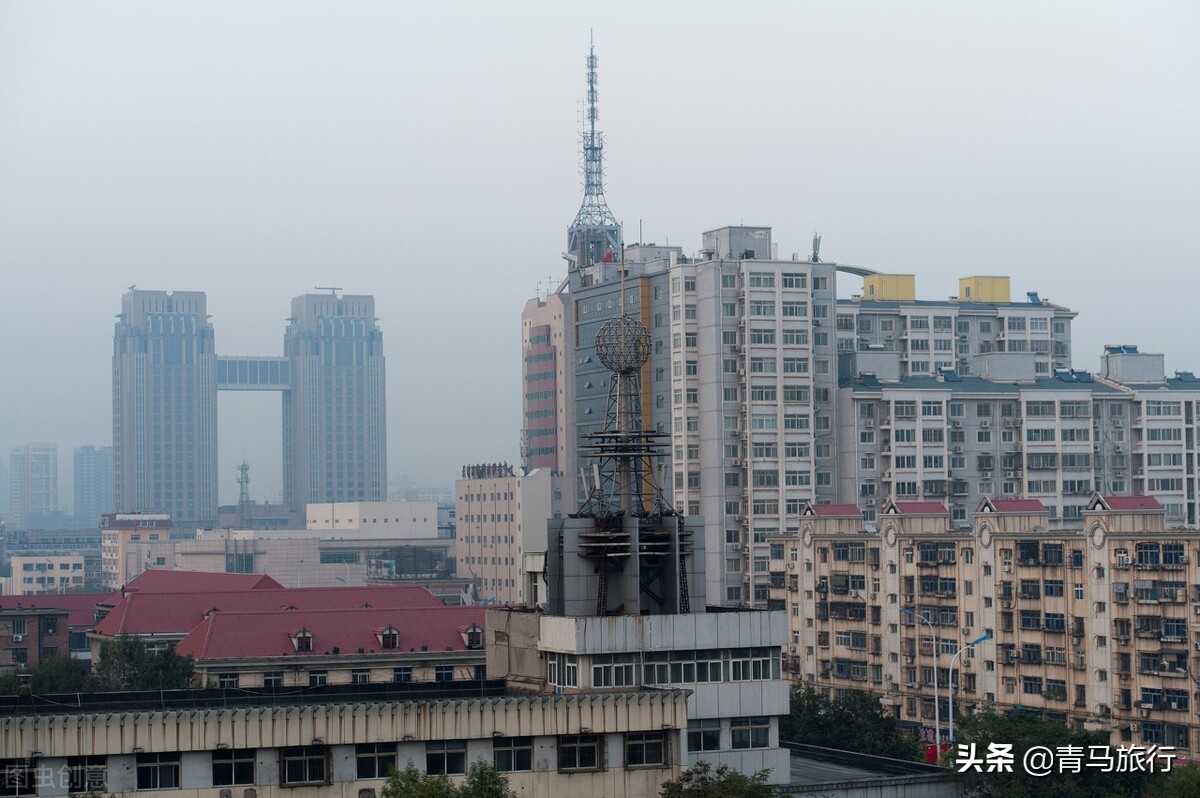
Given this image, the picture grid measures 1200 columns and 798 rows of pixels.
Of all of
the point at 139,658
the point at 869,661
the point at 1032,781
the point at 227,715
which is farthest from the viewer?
the point at 869,661

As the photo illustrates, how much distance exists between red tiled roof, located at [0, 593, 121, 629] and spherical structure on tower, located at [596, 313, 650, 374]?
3168 inches

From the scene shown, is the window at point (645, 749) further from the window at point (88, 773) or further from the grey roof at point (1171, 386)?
the grey roof at point (1171, 386)

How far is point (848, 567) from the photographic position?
118 meters

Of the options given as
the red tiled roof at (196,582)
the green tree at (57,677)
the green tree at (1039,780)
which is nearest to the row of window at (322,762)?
the green tree at (1039,780)

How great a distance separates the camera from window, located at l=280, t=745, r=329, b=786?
54031 mm

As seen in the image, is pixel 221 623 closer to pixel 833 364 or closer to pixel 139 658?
pixel 139 658

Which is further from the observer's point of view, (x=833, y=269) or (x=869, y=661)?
(x=833, y=269)

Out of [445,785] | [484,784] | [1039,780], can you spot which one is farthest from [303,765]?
[1039,780]

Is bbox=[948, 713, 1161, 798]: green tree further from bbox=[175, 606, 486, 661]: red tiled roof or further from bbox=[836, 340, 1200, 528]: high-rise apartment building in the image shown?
bbox=[836, 340, 1200, 528]: high-rise apartment building

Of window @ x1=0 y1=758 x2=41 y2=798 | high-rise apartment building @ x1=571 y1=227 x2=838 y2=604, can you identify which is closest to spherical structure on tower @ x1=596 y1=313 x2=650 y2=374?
window @ x1=0 y1=758 x2=41 y2=798

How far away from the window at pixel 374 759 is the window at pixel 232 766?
3181mm

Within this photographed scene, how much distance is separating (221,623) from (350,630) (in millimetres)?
7470

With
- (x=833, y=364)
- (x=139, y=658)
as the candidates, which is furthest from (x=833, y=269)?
(x=139, y=658)

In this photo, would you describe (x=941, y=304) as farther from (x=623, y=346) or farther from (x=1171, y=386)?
(x=623, y=346)
